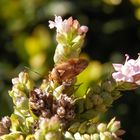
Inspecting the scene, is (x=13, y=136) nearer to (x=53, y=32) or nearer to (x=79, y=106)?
(x=79, y=106)

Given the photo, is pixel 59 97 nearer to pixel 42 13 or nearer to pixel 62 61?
pixel 62 61

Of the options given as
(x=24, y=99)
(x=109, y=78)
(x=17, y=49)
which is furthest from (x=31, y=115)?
(x=17, y=49)

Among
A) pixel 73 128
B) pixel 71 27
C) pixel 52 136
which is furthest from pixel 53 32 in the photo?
pixel 52 136

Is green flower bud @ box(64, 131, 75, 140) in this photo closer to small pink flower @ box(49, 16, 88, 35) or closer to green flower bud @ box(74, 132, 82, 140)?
green flower bud @ box(74, 132, 82, 140)

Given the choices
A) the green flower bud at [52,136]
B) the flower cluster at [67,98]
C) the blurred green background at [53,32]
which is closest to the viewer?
the green flower bud at [52,136]

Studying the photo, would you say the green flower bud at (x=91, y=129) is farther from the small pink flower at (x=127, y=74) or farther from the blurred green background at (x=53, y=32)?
the blurred green background at (x=53, y=32)

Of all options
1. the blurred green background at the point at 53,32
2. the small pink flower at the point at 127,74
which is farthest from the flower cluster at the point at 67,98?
the blurred green background at the point at 53,32
